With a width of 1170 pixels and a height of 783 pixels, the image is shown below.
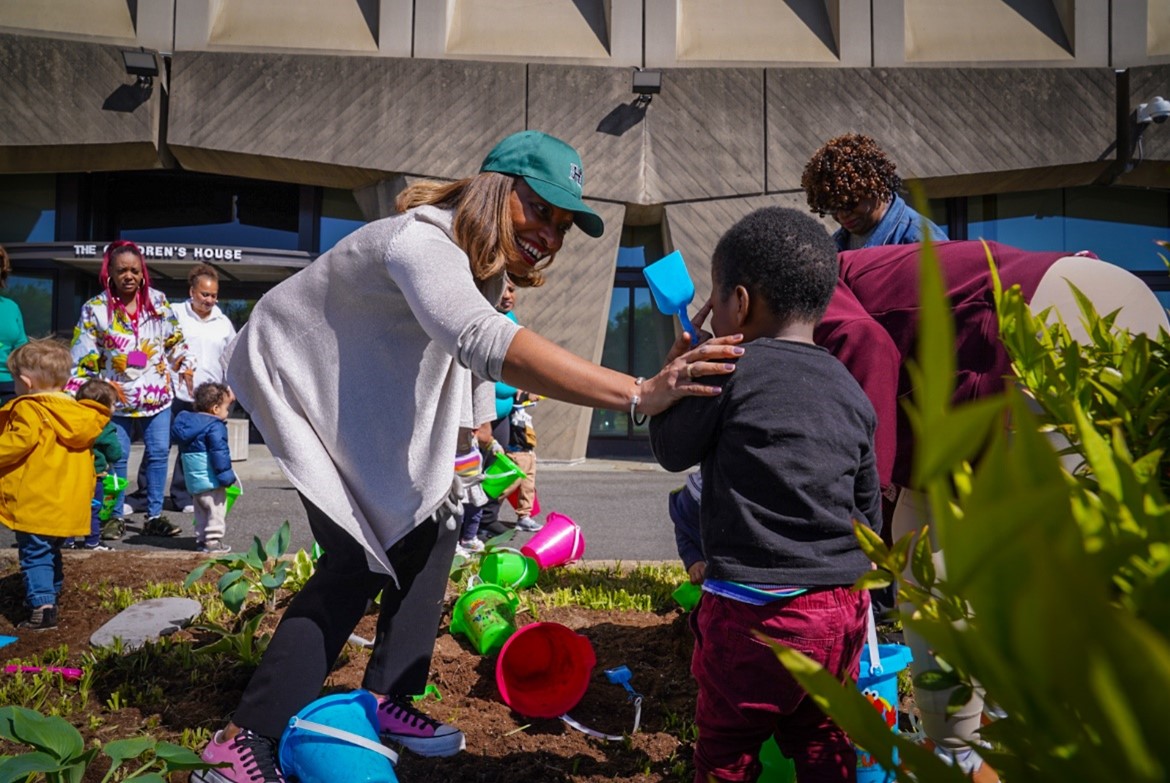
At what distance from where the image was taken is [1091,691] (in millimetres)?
321

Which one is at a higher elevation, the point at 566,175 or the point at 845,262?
the point at 566,175

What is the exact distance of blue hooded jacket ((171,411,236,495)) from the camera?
5066 mm

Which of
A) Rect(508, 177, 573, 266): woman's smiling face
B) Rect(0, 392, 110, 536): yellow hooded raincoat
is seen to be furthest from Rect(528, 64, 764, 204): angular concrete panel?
Rect(508, 177, 573, 266): woman's smiling face

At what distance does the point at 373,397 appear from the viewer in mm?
2086

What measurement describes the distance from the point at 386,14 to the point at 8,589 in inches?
396

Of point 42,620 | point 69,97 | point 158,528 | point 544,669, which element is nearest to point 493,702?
point 544,669

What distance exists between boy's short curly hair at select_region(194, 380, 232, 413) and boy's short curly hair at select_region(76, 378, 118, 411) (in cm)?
66

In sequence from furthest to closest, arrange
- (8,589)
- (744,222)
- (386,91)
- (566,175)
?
(386,91) → (8,589) → (566,175) → (744,222)

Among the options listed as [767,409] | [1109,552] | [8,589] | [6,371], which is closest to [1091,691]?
[1109,552]

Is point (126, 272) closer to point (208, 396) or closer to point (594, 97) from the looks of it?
point (208, 396)

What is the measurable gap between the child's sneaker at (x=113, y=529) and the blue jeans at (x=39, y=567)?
209cm

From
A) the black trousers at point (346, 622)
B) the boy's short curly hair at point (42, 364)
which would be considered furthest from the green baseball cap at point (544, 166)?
the boy's short curly hair at point (42, 364)

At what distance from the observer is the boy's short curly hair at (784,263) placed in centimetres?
176

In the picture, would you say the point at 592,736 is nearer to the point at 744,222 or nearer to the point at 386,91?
the point at 744,222
